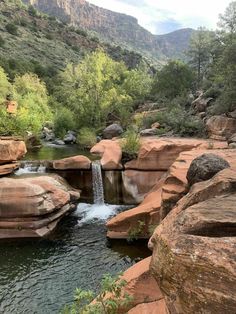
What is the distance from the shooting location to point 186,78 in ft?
123

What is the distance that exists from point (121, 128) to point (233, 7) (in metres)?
16.9

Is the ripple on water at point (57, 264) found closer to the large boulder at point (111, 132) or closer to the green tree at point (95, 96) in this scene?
the large boulder at point (111, 132)

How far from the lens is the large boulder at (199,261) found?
352 centimetres

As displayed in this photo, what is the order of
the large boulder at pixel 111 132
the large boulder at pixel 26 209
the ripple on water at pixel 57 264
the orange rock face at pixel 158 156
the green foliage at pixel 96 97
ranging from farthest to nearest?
the green foliage at pixel 96 97
the large boulder at pixel 111 132
the orange rock face at pixel 158 156
the large boulder at pixel 26 209
the ripple on water at pixel 57 264

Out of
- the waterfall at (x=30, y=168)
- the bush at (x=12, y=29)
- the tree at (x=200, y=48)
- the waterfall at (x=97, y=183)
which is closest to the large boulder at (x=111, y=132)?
the waterfall at (x=30, y=168)

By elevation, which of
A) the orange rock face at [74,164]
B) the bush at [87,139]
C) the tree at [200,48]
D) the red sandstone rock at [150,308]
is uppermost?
the tree at [200,48]

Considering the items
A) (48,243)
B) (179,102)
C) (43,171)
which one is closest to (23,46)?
(179,102)

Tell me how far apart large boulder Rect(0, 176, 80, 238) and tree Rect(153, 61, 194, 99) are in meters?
25.6

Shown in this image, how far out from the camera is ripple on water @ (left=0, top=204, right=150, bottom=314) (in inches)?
348

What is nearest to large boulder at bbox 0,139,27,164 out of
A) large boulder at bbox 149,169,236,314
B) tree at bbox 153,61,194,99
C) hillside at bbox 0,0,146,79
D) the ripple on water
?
the ripple on water

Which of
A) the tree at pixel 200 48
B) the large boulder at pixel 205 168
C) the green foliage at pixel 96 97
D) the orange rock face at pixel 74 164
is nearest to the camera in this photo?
the large boulder at pixel 205 168

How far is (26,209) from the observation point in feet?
41.9

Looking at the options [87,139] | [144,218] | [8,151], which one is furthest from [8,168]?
[87,139]

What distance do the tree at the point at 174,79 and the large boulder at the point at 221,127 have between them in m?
14.4
